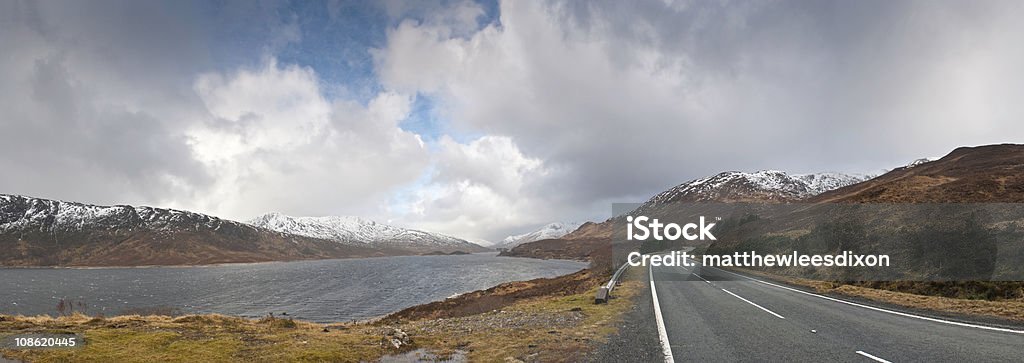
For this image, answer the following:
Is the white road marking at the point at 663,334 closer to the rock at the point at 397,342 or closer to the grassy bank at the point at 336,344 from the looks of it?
the grassy bank at the point at 336,344

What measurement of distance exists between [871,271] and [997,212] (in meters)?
7.27

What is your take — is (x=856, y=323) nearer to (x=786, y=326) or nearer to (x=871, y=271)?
(x=786, y=326)

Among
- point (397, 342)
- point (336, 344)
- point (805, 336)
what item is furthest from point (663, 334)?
point (336, 344)

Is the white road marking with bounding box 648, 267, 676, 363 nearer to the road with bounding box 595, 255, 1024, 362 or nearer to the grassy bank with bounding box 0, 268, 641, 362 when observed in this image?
the road with bounding box 595, 255, 1024, 362

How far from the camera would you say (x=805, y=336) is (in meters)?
12.1

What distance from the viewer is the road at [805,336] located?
386 inches

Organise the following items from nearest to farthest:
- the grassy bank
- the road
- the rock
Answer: the road → the grassy bank → the rock

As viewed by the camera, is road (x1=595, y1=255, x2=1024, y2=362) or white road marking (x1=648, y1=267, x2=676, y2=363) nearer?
road (x1=595, y1=255, x2=1024, y2=362)

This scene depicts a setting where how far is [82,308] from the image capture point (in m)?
53.0

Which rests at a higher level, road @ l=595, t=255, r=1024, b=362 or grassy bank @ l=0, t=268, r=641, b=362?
road @ l=595, t=255, r=1024, b=362

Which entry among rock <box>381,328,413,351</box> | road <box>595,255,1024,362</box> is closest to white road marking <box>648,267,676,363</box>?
road <box>595,255,1024,362</box>

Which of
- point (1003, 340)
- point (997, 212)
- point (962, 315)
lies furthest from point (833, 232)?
point (1003, 340)

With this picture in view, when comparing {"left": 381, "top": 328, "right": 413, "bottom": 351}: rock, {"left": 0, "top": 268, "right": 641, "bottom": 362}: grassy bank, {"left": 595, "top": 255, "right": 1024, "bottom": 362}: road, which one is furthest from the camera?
{"left": 381, "top": 328, "right": 413, "bottom": 351}: rock

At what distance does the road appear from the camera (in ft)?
32.1
